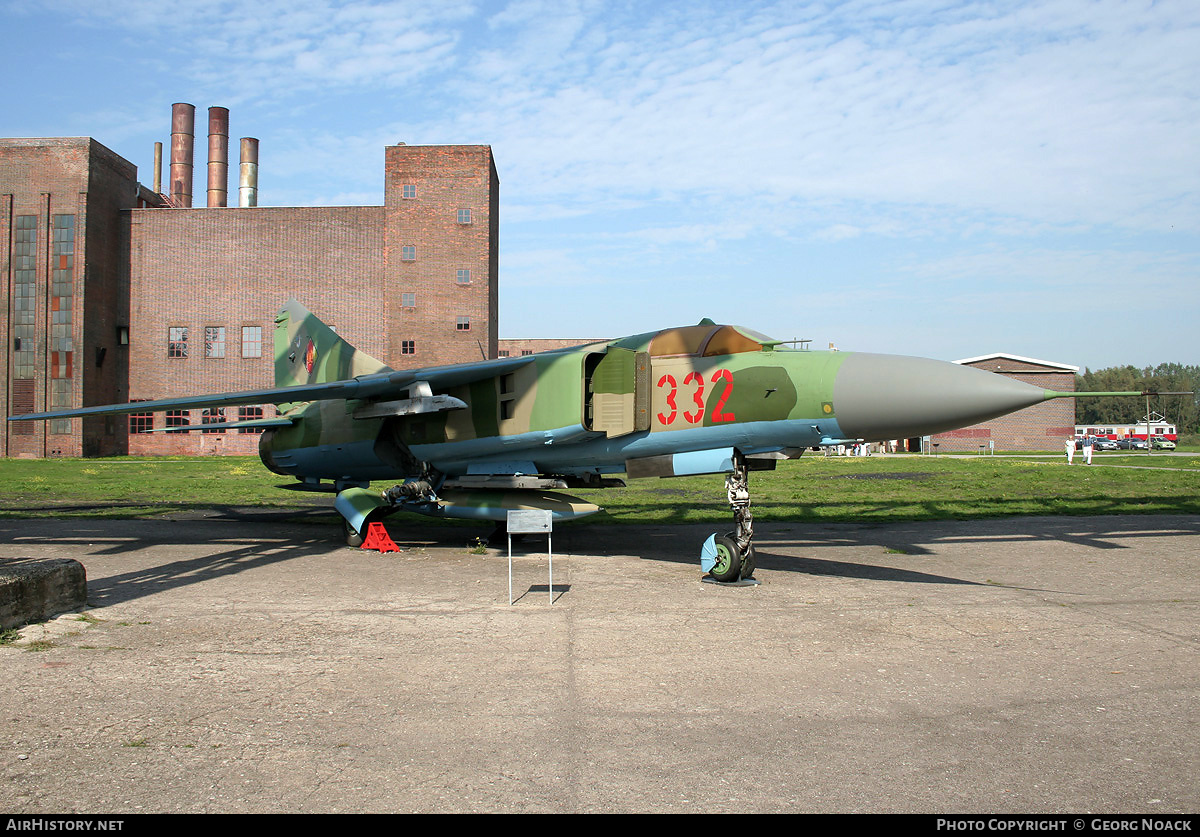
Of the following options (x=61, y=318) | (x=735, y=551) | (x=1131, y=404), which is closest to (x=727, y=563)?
(x=735, y=551)

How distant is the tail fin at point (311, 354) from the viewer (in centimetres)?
1373

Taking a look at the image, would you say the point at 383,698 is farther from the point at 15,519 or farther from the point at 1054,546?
the point at 15,519

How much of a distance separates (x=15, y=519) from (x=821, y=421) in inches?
569

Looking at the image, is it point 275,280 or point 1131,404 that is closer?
point 275,280

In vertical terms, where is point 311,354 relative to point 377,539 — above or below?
above

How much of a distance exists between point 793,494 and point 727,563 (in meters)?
12.3

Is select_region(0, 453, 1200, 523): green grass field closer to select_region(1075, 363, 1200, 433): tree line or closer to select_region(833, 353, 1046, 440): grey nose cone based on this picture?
select_region(833, 353, 1046, 440): grey nose cone

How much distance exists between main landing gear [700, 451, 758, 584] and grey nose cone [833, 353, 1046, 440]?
1.31 m

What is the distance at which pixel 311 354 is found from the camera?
14.4 m

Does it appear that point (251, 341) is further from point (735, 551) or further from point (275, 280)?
point (735, 551)

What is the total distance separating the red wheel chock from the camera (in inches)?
445

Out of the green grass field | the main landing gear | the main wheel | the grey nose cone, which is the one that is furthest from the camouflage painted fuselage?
the green grass field

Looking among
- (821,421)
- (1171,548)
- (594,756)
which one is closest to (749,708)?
(594,756)

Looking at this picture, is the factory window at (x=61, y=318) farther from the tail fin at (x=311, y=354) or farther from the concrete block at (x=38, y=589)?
the concrete block at (x=38, y=589)
